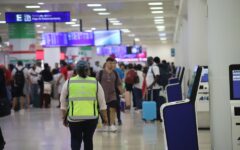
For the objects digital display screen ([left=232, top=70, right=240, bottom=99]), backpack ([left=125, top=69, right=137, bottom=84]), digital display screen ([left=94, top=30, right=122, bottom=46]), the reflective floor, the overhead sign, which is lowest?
the reflective floor

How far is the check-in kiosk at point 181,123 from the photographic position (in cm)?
710

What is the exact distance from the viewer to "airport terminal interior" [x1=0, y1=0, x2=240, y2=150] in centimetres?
732

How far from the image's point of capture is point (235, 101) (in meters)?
7.29

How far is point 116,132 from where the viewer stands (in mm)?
12547

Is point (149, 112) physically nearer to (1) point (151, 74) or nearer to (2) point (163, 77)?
(1) point (151, 74)

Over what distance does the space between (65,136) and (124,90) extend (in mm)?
3915

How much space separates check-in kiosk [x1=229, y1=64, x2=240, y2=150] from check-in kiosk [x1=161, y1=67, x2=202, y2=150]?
52 centimetres

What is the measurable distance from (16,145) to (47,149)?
3.54 feet

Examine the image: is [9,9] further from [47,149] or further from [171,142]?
[171,142]

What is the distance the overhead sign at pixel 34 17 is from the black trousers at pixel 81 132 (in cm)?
1329

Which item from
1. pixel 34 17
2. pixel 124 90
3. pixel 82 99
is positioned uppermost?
pixel 34 17

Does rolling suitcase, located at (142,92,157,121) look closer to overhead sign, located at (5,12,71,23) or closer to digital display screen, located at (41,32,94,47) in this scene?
overhead sign, located at (5,12,71,23)

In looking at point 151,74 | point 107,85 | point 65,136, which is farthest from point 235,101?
point 151,74

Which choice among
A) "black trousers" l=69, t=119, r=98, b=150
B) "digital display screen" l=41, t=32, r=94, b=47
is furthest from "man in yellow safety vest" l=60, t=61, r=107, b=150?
"digital display screen" l=41, t=32, r=94, b=47
